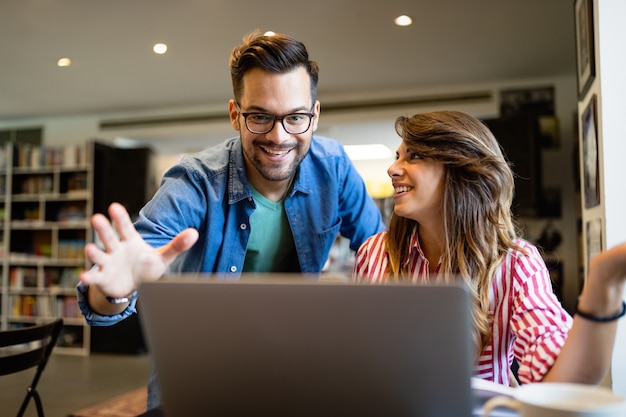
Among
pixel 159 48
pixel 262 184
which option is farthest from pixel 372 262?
pixel 159 48

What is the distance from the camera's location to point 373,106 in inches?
245

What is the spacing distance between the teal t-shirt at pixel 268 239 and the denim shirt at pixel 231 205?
32 millimetres

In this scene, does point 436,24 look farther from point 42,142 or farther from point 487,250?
point 42,142

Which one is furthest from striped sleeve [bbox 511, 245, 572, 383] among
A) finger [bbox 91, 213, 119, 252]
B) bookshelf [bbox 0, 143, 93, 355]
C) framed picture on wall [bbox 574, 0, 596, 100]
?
bookshelf [bbox 0, 143, 93, 355]

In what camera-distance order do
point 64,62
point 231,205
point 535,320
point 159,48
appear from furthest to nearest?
point 64,62
point 159,48
point 231,205
point 535,320

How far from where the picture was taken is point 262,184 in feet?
5.87

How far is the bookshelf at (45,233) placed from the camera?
6.75 m

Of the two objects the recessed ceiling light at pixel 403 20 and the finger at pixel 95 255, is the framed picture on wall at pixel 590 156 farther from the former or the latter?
the finger at pixel 95 255

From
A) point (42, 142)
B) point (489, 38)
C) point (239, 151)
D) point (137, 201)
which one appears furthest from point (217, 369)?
point (42, 142)

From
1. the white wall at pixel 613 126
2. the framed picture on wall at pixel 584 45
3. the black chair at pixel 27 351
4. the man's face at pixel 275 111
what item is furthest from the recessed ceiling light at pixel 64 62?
the white wall at pixel 613 126

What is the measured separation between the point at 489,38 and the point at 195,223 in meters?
3.70

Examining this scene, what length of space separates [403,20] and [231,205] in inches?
118

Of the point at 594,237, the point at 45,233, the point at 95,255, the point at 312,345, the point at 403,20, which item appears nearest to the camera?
the point at 312,345

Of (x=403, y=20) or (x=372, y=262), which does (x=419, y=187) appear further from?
(x=403, y=20)
